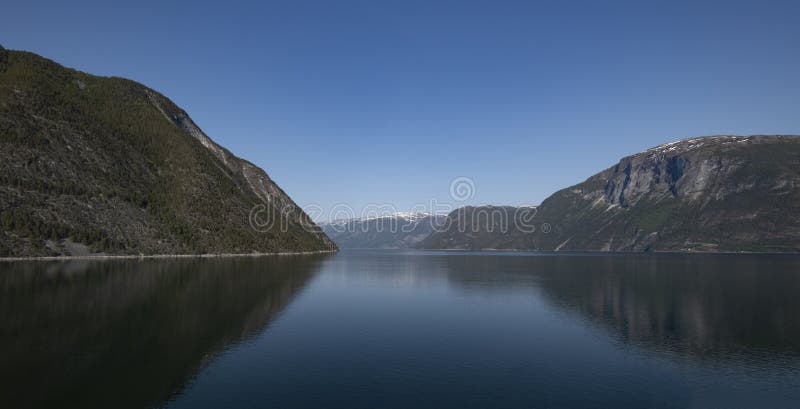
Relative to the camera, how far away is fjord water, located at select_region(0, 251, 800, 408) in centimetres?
3644

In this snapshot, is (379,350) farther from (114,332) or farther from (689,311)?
(689,311)

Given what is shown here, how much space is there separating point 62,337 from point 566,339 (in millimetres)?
60390

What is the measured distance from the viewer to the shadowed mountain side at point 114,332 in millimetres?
35438

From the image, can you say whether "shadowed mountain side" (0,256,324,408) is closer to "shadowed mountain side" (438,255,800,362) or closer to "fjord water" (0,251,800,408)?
"fjord water" (0,251,800,408)

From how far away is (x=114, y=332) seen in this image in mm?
53938

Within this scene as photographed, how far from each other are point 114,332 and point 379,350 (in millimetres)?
31988

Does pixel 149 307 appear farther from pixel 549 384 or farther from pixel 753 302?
pixel 753 302

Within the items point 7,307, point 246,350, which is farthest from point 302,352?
point 7,307

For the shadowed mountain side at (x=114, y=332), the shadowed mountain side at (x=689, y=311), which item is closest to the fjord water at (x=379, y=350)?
the shadowed mountain side at (x=114, y=332)

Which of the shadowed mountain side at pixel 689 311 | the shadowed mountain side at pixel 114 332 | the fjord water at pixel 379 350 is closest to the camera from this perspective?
the shadowed mountain side at pixel 114 332

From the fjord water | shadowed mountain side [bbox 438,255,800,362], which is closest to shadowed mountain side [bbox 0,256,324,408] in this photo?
the fjord water

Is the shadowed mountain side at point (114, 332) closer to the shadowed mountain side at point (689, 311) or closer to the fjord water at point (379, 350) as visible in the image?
the fjord water at point (379, 350)

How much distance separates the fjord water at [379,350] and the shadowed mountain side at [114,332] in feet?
0.83

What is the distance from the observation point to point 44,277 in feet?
331
